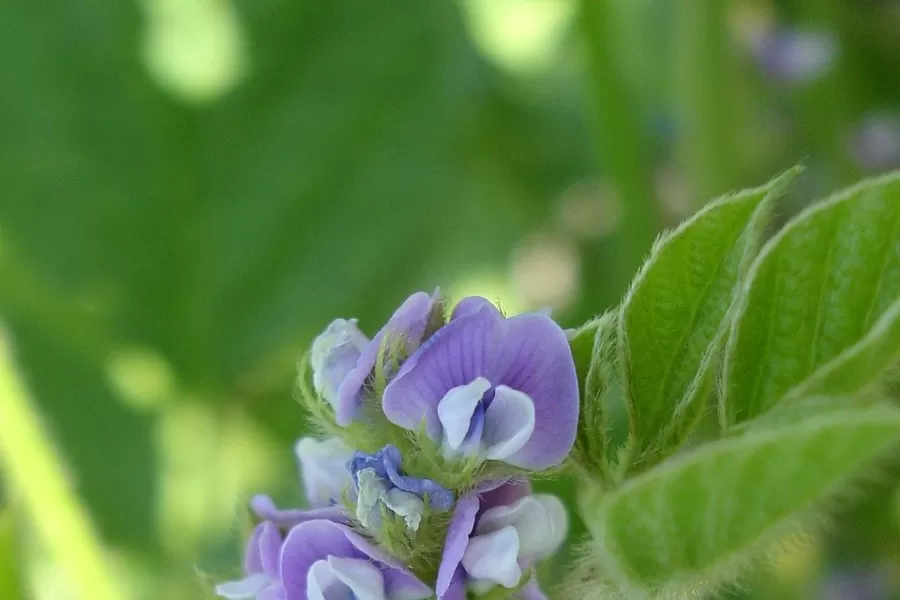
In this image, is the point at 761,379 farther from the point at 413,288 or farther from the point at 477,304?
the point at 413,288

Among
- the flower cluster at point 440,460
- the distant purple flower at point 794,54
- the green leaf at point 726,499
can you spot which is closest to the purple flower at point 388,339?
the flower cluster at point 440,460

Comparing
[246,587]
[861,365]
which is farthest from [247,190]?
[861,365]

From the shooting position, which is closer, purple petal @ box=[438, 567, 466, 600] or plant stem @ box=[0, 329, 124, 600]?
purple petal @ box=[438, 567, 466, 600]

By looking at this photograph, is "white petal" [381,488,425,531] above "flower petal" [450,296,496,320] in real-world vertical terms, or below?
below

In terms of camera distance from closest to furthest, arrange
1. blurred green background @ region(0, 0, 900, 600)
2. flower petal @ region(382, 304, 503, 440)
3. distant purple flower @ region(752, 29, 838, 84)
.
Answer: flower petal @ region(382, 304, 503, 440)
blurred green background @ region(0, 0, 900, 600)
distant purple flower @ region(752, 29, 838, 84)

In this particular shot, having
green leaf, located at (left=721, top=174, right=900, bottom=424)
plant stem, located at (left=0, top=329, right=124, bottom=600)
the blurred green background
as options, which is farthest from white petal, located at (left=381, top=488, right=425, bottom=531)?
the blurred green background

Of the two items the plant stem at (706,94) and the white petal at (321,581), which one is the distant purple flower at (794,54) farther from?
the white petal at (321,581)

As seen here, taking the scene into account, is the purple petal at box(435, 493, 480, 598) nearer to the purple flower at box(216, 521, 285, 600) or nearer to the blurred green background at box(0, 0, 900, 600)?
the purple flower at box(216, 521, 285, 600)
